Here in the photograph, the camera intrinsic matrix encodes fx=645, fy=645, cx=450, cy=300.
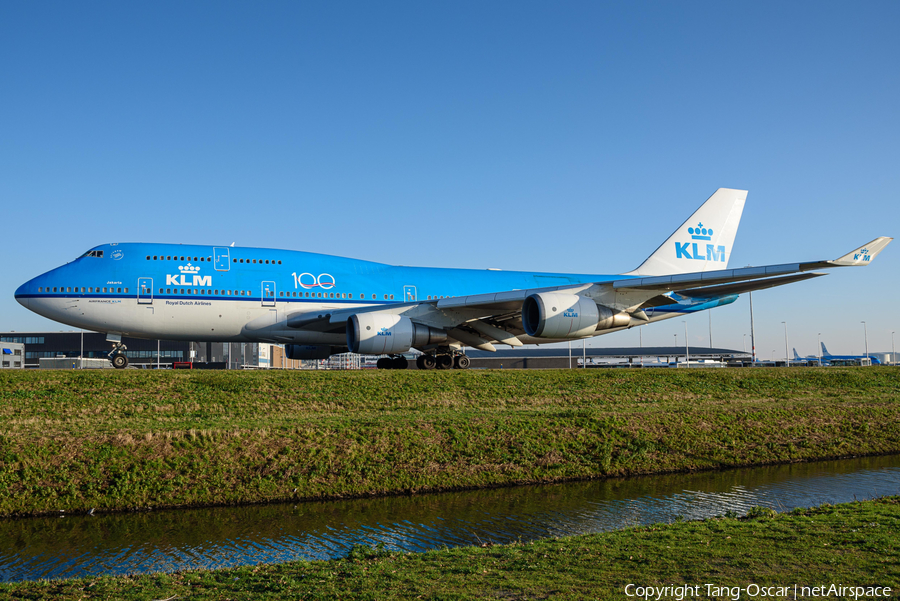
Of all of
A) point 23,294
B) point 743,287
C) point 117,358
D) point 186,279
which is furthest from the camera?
point 743,287

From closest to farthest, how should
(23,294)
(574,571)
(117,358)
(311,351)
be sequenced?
(574,571) → (23,294) → (117,358) → (311,351)

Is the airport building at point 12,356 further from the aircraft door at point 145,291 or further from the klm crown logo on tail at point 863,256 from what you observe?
the klm crown logo on tail at point 863,256

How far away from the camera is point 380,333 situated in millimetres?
24141

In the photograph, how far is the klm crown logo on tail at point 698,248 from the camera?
1353 inches

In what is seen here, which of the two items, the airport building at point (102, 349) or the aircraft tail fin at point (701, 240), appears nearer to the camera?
the aircraft tail fin at point (701, 240)

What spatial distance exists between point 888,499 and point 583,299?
1351cm

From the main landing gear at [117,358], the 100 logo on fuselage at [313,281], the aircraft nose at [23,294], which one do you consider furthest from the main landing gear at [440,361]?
the aircraft nose at [23,294]

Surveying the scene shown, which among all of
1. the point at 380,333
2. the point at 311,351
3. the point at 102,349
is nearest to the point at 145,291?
the point at 311,351

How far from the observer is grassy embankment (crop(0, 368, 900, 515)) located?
13.9 meters

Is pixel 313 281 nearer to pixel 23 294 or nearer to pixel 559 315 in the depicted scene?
pixel 559 315

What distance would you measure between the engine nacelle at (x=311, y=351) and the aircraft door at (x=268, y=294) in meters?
3.44

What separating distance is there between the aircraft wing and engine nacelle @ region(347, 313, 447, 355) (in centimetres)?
58

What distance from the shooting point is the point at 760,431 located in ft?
67.1

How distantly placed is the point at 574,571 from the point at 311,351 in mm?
23469
